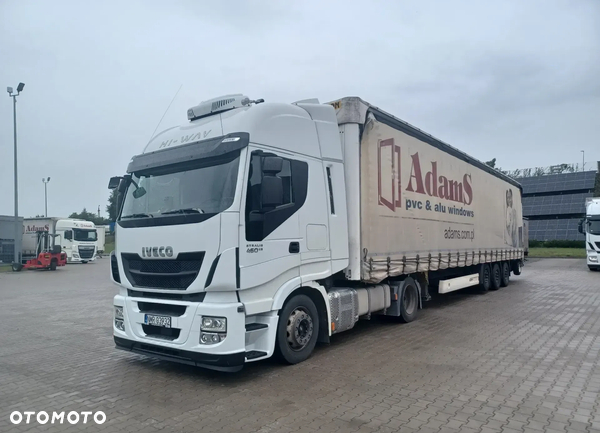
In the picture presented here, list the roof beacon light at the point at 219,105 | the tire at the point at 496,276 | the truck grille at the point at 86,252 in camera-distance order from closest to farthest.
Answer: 1. the roof beacon light at the point at 219,105
2. the tire at the point at 496,276
3. the truck grille at the point at 86,252

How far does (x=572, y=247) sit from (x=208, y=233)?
4793 centimetres

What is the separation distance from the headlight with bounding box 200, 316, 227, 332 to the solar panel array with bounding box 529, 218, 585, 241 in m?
48.5

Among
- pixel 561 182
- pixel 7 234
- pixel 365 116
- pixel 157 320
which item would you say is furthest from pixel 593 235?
pixel 7 234

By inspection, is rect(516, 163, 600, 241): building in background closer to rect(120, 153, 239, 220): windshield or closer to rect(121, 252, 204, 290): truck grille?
rect(120, 153, 239, 220): windshield

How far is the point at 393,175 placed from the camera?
848 centimetres

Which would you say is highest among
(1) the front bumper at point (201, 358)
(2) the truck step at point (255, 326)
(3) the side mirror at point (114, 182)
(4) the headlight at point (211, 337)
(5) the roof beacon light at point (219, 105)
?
(5) the roof beacon light at point (219, 105)

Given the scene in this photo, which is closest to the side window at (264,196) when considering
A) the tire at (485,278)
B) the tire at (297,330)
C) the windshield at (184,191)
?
the windshield at (184,191)

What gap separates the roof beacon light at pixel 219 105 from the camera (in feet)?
21.5

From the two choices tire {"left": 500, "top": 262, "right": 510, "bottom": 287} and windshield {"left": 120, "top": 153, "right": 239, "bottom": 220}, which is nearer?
windshield {"left": 120, "top": 153, "right": 239, "bottom": 220}

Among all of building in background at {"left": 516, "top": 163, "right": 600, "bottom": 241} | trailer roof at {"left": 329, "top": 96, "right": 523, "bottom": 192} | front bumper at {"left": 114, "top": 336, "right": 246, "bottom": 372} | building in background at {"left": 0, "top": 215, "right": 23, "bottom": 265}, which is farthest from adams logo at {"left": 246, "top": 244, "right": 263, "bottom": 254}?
building in background at {"left": 516, "top": 163, "right": 600, "bottom": 241}

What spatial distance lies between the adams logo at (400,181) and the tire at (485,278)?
3.18 meters

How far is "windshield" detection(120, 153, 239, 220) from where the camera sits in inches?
220

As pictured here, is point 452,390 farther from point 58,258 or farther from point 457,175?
point 58,258

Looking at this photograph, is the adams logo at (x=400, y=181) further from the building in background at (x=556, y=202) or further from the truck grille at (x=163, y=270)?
the building in background at (x=556, y=202)
